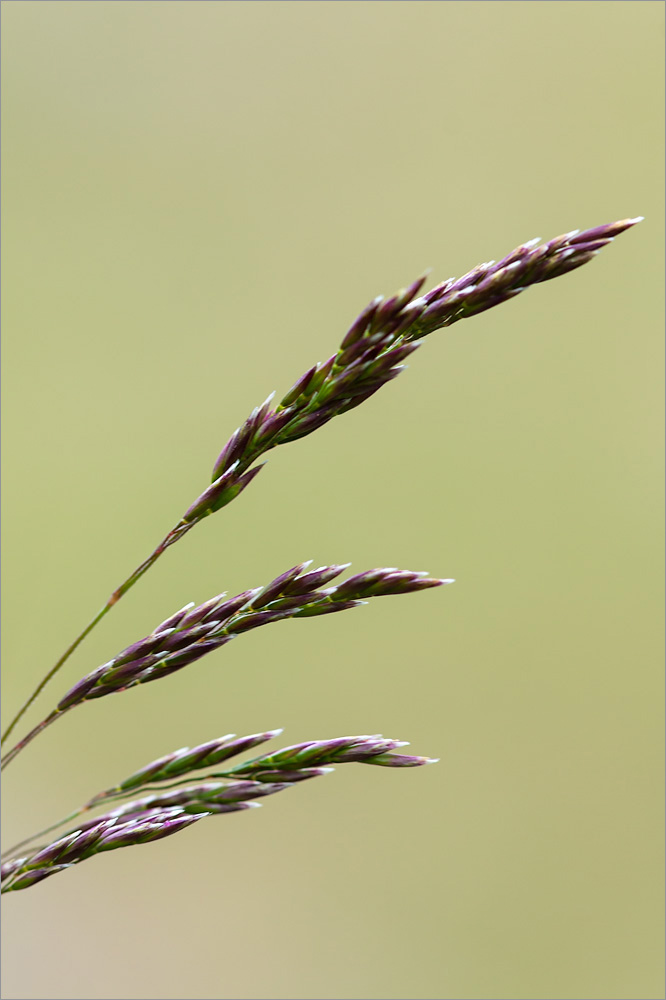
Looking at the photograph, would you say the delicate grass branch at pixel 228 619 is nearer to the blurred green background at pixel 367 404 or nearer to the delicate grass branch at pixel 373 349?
the delicate grass branch at pixel 373 349

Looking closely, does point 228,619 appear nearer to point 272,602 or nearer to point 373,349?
point 272,602

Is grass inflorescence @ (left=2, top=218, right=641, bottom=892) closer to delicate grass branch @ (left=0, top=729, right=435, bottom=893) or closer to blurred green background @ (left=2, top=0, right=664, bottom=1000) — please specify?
delicate grass branch @ (left=0, top=729, right=435, bottom=893)

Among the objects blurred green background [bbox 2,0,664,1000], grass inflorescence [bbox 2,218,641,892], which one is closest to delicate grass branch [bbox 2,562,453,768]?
grass inflorescence [bbox 2,218,641,892]

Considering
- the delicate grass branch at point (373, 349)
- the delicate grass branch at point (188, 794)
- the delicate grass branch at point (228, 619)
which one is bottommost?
the delicate grass branch at point (188, 794)

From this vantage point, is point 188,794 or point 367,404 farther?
point 367,404

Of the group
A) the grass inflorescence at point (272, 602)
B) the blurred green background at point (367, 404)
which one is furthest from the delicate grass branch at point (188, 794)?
the blurred green background at point (367, 404)

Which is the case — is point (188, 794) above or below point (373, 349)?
below

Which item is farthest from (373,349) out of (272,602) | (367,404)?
(367,404)

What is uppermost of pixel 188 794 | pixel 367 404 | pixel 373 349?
pixel 367 404
